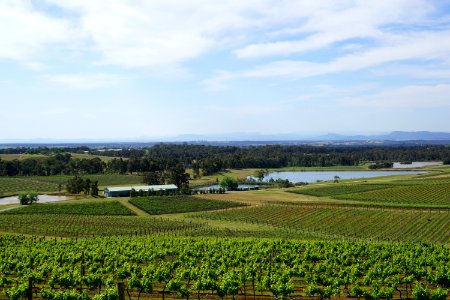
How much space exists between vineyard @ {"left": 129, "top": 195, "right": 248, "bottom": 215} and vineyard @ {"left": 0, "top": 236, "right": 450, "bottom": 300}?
48512mm

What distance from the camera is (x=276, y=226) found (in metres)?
77.4

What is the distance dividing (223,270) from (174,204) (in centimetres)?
7438

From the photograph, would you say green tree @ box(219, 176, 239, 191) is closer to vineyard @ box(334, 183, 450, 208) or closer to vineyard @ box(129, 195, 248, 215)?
vineyard @ box(129, 195, 248, 215)

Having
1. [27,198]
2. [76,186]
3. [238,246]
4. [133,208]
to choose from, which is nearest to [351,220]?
[238,246]

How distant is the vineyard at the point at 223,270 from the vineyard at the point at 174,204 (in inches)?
1910

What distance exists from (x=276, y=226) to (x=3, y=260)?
48.7 metres

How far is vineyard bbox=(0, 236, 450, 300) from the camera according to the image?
94.2ft

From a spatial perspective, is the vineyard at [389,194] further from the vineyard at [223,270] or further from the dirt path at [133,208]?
the vineyard at [223,270]

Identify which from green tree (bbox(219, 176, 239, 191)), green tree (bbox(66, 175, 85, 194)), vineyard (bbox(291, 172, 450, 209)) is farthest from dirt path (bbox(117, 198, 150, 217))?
vineyard (bbox(291, 172, 450, 209))

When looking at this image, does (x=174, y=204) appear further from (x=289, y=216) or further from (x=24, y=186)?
(x=24, y=186)

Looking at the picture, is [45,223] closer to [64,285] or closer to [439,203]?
[64,285]

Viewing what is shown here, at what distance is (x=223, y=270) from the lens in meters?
33.6

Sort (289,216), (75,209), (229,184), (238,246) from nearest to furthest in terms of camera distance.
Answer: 1. (238,246)
2. (289,216)
3. (75,209)
4. (229,184)

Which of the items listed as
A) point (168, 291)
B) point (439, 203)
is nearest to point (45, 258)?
point (168, 291)
